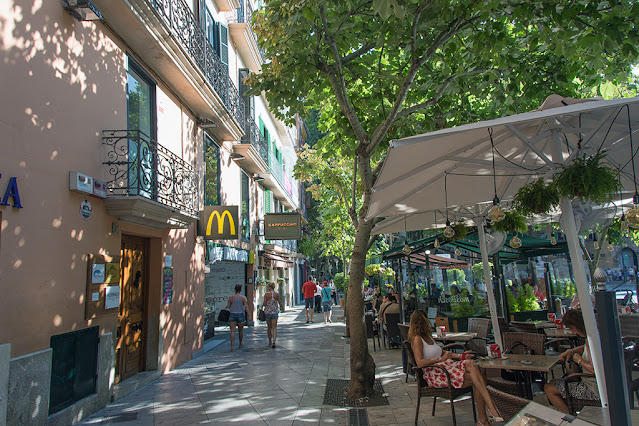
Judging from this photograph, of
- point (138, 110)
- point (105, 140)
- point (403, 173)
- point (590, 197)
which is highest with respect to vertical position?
point (138, 110)

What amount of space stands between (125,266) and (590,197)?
7385mm

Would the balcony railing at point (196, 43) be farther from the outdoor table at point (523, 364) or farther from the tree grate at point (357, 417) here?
the outdoor table at point (523, 364)

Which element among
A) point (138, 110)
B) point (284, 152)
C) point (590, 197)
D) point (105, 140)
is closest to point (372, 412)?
point (590, 197)

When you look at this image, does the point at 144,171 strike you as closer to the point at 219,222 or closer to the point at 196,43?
the point at 219,222

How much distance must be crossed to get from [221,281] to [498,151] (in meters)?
13.1

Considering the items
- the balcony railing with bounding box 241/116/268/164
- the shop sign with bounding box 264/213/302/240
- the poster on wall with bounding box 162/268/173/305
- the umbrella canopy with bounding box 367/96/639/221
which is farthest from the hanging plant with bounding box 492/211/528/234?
Answer: the balcony railing with bounding box 241/116/268/164

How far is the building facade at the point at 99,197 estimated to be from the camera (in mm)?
5125

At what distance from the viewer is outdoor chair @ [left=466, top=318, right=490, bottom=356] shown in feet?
24.2

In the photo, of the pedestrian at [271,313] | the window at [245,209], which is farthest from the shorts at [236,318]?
the window at [245,209]

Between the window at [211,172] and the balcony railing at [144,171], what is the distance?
2386 millimetres

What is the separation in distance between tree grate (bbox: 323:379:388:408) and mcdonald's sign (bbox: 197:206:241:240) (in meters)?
4.83

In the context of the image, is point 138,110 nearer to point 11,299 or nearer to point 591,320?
point 11,299

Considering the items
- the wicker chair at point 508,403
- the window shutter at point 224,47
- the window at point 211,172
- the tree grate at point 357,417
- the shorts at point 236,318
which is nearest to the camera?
the wicker chair at point 508,403

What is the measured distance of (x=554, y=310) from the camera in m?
13.0
